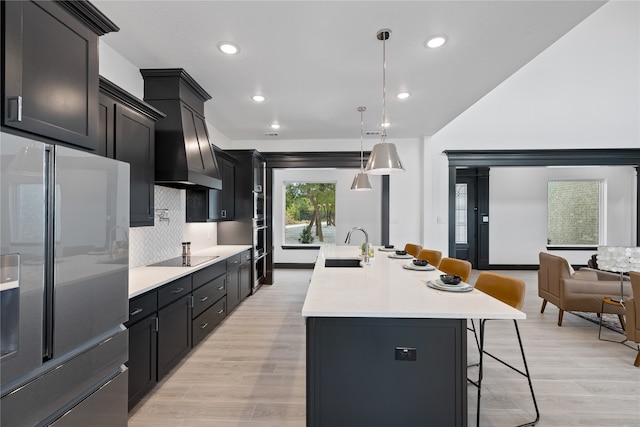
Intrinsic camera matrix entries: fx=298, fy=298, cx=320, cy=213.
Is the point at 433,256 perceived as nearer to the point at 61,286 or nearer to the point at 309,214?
the point at 61,286

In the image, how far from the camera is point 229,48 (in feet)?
8.35

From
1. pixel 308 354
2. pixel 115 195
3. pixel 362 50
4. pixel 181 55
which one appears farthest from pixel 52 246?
pixel 362 50

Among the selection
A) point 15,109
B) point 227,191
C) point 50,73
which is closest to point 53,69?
point 50,73

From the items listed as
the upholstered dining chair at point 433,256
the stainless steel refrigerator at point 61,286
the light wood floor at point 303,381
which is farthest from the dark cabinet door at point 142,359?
the upholstered dining chair at point 433,256

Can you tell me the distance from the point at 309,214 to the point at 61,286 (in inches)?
262

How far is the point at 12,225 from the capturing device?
3.50 feet

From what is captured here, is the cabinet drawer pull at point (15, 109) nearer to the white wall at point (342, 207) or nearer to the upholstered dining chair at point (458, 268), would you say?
the upholstered dining chair at point (458, 268)

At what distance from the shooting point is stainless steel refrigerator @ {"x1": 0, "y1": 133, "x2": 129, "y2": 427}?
108 cm

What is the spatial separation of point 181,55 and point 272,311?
10.7ft

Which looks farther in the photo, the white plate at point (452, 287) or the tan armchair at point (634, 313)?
the tan armchair at point (634, 313)

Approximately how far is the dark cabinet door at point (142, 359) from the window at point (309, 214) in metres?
5.61

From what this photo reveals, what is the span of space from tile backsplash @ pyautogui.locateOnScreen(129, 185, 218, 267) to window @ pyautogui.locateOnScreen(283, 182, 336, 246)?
139 inches

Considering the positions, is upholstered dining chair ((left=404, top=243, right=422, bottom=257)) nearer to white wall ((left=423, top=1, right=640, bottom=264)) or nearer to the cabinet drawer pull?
white wall ((left=423, top=1, right=640, bottom=264))

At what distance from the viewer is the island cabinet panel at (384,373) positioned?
159 centimetres
